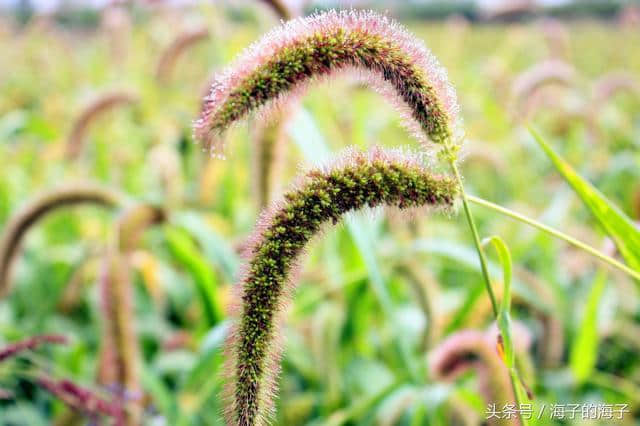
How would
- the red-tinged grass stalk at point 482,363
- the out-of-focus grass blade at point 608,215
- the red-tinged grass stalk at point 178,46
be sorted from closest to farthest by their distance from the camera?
the out-of-focus grass blade at point 608,215 → the red-tinged grass stalk at point 482,363 → the red-tinged grass stalk at point 178,46

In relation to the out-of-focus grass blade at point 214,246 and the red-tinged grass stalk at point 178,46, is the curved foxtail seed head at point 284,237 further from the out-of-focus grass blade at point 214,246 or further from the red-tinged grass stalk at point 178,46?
the red-tinged grass stalk at point 178,46

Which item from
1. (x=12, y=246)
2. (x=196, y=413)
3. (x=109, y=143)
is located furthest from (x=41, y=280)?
(x=109, y=143)

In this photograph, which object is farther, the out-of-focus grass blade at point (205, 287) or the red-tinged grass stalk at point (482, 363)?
the out-of-focus grass blade at point (205, 287)

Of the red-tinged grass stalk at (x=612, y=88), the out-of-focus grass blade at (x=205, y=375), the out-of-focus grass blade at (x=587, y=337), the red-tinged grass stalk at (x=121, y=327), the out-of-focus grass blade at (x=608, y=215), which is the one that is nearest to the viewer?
the out-of-focus grass blade at (x=608, y=215)

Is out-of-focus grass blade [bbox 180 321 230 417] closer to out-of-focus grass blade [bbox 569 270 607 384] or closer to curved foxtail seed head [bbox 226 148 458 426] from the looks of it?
curved foxtail seed head [bbox 226 148 458 426]

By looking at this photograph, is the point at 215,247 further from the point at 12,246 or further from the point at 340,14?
the point at 340,14

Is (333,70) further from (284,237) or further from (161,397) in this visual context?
(161,397)

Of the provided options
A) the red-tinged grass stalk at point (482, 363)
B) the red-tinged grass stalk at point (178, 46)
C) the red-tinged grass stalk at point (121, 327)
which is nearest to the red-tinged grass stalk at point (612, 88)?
the red-tinged grass stalk at point (178, 46)
